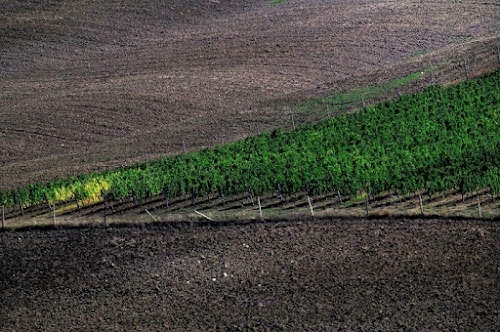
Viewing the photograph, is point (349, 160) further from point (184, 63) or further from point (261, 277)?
point (184, 63)

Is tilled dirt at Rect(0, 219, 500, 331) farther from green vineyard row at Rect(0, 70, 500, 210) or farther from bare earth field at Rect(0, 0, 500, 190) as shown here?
bare earth field at Rect(0, 0, 500, 190)

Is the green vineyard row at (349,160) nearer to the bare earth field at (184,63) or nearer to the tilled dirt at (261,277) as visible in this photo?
the tilled dirt at (261,277)

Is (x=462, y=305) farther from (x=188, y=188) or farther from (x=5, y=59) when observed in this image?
(x=5, y=59)

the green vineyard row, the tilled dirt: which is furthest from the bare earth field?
the tilled dirt

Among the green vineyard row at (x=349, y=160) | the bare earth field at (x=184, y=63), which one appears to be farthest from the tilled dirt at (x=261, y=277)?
the bare earth field at (x=184, y=63)

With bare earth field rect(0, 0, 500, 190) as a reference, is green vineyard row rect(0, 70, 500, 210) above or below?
below

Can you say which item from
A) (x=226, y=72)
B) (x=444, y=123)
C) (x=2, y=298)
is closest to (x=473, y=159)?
(x=444, y=123)
